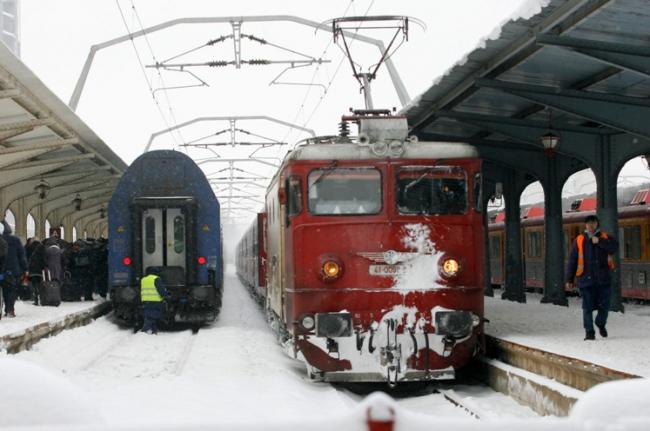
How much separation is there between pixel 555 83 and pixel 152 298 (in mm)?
7693

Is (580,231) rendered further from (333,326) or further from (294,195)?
(333,326)

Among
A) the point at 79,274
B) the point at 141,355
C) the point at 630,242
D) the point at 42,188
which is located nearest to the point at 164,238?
the point at 141,355

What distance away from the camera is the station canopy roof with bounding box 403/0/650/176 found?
1017 centimetres

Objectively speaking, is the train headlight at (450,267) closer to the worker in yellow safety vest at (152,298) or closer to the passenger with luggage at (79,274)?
the worker in yellow safety vest at (152,298)

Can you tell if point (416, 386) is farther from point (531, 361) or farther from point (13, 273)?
point (13, 273)

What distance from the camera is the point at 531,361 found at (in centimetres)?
933

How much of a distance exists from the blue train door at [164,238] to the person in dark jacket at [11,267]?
242 centimetres

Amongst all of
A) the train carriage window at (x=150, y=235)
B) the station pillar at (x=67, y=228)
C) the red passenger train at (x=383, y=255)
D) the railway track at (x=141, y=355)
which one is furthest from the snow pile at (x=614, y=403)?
the station pillar at (x=67, y=228)

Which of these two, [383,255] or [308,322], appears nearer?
[308,322]

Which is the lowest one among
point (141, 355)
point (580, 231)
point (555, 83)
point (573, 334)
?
point (141, 355)

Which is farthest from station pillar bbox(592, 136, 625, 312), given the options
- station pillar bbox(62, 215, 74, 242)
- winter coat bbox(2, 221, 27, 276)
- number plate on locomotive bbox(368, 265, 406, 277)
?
station pillar bbox(62, 215, 74, 242)

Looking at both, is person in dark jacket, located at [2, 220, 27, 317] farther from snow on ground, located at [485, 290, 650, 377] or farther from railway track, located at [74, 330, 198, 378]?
snow on ground, located at [485, 290, 650, 377]

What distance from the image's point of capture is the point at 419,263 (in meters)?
9.41

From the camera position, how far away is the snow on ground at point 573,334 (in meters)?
8.51
